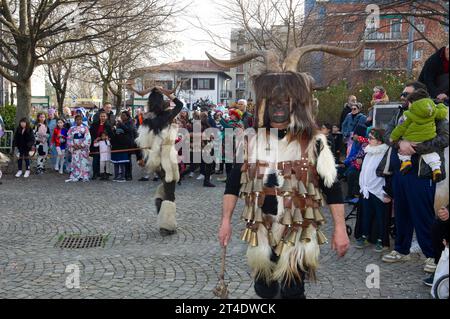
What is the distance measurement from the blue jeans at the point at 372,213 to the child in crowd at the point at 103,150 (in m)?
8.32

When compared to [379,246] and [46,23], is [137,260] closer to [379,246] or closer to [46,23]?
[379,246]

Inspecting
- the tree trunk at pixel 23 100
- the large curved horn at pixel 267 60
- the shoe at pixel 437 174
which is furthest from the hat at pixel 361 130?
the tree trunk at pixel 23 100

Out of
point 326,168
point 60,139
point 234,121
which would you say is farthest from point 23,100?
point 326,168

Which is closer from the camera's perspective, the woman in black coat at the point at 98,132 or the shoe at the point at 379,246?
the shoe at the point at 379,246

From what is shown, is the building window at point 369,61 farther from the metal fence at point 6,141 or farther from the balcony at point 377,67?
the metal fence at point 6,141

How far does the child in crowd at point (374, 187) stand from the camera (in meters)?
6.38

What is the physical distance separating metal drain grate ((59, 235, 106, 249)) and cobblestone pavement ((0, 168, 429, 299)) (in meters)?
0.13

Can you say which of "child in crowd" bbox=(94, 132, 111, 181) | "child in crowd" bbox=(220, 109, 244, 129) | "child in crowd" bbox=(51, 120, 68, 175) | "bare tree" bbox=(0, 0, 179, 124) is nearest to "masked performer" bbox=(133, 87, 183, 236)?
"child in crowd" bbox=(220, 109, 244, 129)

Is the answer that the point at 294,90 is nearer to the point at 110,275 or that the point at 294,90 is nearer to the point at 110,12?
the point at 110,275

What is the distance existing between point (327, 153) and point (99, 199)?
25.0 ft

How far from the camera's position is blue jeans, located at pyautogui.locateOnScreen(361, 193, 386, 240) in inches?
253

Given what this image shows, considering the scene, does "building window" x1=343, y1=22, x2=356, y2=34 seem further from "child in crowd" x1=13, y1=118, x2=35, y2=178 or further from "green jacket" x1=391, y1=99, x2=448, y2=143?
"child in crowd" x1=13, y1=118, x2=35, y2=178

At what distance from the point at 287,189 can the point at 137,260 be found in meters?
3.17

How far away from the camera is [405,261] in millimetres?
5973
